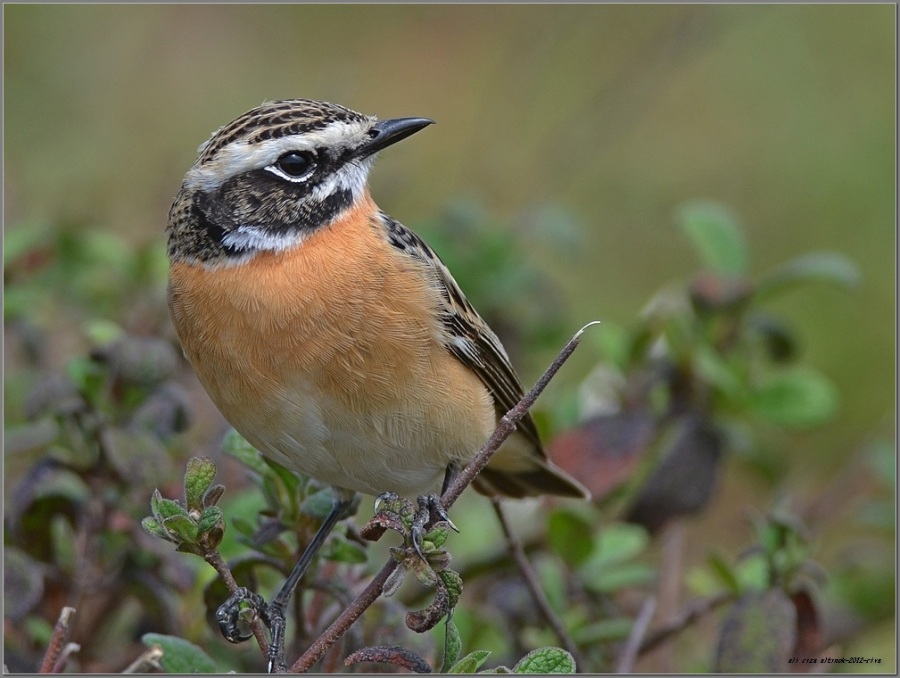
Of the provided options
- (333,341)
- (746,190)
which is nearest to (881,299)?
(746,190)

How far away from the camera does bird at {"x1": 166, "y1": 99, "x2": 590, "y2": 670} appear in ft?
14.8

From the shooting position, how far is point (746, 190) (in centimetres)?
1015

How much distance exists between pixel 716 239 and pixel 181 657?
3560 millimetres

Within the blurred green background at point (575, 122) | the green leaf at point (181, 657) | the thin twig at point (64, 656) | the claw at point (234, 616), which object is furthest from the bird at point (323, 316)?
the blurred green background at point (575, 122)

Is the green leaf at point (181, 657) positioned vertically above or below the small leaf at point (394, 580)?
below

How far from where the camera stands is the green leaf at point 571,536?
5141 millimetres

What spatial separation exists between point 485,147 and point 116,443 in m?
5.76

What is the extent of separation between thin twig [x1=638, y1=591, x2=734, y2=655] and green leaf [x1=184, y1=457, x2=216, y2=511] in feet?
8.18


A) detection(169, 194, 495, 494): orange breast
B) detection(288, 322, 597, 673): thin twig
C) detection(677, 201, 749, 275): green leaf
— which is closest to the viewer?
detection(288, 322, 597, 673): thin twig

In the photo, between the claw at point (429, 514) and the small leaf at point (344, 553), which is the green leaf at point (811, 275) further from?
the small leaf at point (344, 553)

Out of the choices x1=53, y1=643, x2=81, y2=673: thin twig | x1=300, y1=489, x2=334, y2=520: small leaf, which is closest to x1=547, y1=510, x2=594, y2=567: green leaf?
x1=300, y1=489, x2=334, y2=520: small leaf

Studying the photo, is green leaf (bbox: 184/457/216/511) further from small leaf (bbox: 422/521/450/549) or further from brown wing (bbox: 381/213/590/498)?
brown wing (bbox: 381/213/590/498)

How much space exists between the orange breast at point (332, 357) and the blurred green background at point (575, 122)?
2982 millimetres

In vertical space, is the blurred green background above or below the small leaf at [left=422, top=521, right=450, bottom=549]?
above
